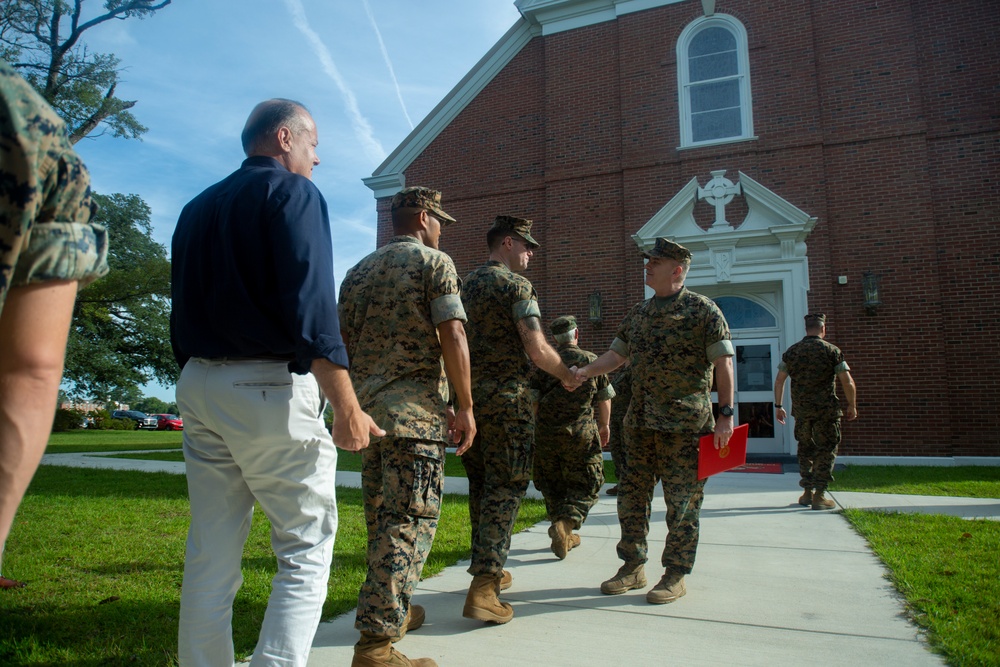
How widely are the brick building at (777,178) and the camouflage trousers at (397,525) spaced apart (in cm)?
1006

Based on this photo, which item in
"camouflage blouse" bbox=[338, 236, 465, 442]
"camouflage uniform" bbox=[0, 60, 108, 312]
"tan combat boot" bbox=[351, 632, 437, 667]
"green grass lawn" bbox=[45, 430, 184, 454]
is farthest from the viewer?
"green grass lawn" bbox=[45, 430, 184, 454]

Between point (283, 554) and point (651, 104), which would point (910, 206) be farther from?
point (283, 554)

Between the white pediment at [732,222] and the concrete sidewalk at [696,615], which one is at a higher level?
the white pediment at [732,222]

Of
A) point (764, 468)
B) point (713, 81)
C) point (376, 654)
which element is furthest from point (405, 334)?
point (713, 81)

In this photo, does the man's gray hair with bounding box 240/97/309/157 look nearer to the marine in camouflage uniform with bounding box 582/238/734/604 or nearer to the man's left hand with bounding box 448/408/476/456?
the man's left hand with bounding box 448/408/476/456

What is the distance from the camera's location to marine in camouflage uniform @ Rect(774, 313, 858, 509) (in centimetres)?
679

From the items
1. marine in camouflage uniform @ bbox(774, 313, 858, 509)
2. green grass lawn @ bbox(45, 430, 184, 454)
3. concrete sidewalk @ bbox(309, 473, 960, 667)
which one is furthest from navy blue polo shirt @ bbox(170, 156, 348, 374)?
green grass lawn @ bbox(45, 430, 184, 454)

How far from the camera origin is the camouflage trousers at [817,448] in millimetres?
6742

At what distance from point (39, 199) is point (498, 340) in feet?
9.52

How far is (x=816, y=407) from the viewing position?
6957 millimetres

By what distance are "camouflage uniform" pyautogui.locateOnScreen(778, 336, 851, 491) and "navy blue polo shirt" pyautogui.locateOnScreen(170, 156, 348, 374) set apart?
613 centimetres

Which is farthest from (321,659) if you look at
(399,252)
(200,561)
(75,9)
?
(75,9)

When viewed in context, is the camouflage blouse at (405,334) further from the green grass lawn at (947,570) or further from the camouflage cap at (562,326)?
the camouflage cap at (562,326)

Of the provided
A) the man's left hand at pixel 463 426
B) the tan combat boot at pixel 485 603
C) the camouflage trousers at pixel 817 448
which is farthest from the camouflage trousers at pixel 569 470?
the camouflage trousers at pixel 817 448
